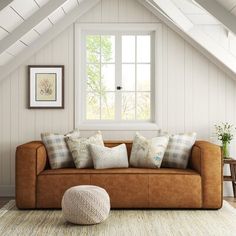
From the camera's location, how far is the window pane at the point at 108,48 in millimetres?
6039

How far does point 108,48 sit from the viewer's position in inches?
238

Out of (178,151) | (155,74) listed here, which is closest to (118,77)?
(155,74)

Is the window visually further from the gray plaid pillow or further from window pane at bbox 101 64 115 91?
the gray plaid pillow

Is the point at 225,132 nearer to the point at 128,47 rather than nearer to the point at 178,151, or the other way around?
the point at 178,151

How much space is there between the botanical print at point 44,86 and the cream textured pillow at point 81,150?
2.61 ft

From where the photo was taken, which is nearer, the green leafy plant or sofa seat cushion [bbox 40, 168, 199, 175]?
sofa seat cushion [bbox 40, 168, 199, 175]

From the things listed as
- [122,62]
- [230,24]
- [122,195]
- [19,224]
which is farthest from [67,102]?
[230,24]

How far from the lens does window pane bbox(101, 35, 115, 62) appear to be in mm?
6039

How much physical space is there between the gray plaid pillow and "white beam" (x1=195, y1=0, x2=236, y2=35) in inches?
68.8

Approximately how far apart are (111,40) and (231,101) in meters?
1.72

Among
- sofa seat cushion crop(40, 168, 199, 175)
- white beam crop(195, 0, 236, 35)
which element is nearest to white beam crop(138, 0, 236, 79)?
sofa seat cushion crop(40, 168, 199, 175)

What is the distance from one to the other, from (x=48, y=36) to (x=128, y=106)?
1.34 metres

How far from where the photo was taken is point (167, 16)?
213 inches

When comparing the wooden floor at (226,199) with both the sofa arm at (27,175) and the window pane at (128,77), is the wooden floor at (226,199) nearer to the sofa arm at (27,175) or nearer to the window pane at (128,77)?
the sofa arm at (27,175)
